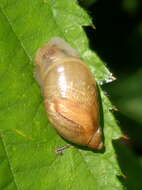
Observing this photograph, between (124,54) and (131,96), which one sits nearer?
(131,96)

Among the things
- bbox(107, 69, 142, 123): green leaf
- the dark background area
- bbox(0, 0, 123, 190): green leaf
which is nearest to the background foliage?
bbox(0, 0, 123, 190): green leaf

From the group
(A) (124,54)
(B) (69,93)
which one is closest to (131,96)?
(A) (124,54)

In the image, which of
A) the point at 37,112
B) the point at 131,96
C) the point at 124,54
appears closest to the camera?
the point at 37,112

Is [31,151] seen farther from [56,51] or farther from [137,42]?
[137,42]

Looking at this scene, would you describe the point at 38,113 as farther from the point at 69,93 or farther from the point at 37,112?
the point at 69,93

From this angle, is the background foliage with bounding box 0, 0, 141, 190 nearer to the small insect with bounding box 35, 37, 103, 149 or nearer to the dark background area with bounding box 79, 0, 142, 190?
the small insect with bounding box 35, 37, 103, 149

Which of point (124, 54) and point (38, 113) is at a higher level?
point (38, 113)
